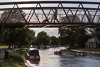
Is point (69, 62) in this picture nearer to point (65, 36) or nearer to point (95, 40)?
point (95, 40)

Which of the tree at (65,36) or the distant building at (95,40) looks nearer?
the distant building at (95,40)

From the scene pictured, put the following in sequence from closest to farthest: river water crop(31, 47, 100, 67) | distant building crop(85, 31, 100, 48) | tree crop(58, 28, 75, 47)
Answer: river water crop(31, 47, 100, 67)
distant building crop(85, 31, 100, 48)
tree crop(58, 28, 75, 47)

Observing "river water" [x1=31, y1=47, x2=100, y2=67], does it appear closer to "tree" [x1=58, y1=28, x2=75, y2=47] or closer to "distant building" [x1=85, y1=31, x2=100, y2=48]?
"distant building" [x1=85, y1=31, x2=100, y2=48]

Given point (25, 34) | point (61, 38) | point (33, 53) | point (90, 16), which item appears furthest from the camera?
point (61, 38)

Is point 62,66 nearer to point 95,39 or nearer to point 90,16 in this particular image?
point 90,16

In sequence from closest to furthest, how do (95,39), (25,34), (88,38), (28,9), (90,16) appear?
(28,9), (90,16), (25,34), (95,39), (88,38)

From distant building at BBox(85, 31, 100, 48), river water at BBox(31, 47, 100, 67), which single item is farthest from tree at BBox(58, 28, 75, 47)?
river water at BBox(31, 47, 100, 67)

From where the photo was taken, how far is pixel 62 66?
33.9 metres

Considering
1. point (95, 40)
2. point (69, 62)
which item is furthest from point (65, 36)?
point (69, 62)

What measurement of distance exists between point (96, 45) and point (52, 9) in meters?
71.5

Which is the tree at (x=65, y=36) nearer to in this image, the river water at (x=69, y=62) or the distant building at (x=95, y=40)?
the distant building at (x=95, y=40)

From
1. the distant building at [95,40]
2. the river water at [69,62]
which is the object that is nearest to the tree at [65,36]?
the distant building at [95,40]

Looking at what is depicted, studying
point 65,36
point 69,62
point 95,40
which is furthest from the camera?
point 65,36

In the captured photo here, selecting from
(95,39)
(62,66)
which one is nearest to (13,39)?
(62,66)
